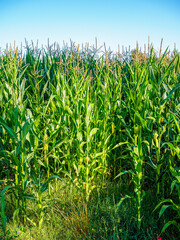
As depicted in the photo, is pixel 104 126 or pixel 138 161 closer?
pixel 138 161

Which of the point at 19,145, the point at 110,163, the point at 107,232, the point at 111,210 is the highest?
the point at 19,145

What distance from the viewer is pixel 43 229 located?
78.5 inches

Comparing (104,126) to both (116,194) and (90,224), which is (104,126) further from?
(90,224)

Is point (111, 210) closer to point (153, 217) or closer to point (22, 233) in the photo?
point (153, 217)

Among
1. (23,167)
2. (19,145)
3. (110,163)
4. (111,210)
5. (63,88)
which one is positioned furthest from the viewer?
(110,163)

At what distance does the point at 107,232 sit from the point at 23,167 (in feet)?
3.39

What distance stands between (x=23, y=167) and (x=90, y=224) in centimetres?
85

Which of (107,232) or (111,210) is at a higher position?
(111,210)

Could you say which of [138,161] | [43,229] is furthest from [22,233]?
[138,161]

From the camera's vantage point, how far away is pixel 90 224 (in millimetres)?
1976

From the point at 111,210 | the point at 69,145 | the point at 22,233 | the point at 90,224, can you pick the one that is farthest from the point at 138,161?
the point at 22,233

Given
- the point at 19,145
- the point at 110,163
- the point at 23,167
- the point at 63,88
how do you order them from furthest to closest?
the point at 110,163
the point at 63,88
the point at 23,167
the point at 19,145

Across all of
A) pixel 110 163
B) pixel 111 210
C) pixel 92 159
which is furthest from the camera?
pixel 110 163

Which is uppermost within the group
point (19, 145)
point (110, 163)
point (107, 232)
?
point (19, 145)
